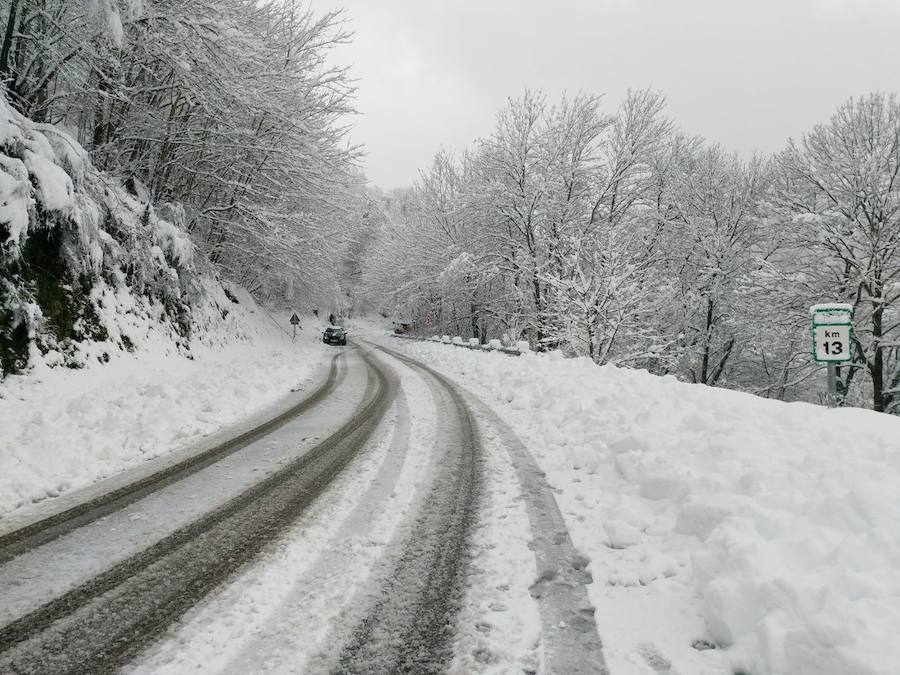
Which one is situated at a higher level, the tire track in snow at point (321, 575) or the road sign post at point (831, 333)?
the road sign post at point (831, 333)

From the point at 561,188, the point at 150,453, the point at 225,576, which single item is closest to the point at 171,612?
the point at 225,576

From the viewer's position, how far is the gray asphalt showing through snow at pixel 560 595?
230 cm

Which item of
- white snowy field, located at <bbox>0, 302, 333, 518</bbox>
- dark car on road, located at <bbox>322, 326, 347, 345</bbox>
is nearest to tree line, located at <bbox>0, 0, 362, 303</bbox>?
white snowy field, located at <bbox>0, 302, 333, 518</bbox>

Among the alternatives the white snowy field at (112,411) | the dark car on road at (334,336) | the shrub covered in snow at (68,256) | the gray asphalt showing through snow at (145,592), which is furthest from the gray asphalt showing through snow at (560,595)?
the dark car on road at (334,336)

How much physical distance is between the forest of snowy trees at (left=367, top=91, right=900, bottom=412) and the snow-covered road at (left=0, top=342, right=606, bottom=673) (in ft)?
35.1

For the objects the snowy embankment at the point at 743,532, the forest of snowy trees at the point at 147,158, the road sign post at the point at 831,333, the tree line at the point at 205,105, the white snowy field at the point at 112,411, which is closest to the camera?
the snowy embankment at the point at 743,532

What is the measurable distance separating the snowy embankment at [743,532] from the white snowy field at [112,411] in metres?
4.95

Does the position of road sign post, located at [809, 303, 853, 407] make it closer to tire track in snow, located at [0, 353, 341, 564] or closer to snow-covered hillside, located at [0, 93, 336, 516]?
tire track in snow, located at [0, 353, 341, 564]

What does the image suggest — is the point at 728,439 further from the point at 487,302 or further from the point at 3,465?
the point at 487,302

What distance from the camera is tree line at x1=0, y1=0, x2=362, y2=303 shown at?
9.38 metres

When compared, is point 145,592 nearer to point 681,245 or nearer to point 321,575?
point 321,575

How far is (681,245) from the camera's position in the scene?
22.9m

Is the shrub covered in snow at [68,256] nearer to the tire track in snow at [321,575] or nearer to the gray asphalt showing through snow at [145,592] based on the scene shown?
the gray asphalt showing through snow at [145,592]

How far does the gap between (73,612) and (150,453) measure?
11.6 feet
